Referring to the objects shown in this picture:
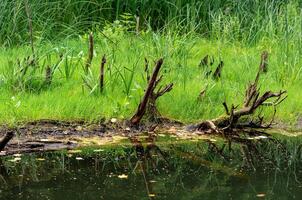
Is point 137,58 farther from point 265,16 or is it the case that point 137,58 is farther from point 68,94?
point 265,16

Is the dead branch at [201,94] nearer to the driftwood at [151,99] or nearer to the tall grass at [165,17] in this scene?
the driftwood at [151,99]

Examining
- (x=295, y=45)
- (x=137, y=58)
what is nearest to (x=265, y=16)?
(x=295, y=45)

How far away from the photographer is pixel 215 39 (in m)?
8.91

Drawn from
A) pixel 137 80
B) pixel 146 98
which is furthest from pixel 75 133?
pixel 137 80

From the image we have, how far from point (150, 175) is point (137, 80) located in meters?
2.20

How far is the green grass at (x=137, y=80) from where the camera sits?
6.30 m

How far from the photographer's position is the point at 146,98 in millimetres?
6039

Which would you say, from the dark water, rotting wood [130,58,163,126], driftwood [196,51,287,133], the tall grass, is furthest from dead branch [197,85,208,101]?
the tall grass

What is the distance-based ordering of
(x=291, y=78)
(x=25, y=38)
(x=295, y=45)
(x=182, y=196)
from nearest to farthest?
1. (x=182, y=196)
2. (x=291, y=78)
3. (x=295, y=45)
4. (x=25, y=38)

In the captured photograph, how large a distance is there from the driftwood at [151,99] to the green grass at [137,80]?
0.16 m

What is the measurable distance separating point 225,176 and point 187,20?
4.53 metres

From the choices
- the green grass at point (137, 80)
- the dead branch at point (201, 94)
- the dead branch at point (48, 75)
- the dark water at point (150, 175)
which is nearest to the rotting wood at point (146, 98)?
the green grass at point (137, 80)

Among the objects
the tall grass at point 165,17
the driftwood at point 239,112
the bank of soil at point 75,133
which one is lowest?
the bank of soil at point 75,133

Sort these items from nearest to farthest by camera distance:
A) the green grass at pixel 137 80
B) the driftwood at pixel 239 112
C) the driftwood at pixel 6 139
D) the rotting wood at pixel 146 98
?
1. the driftwood at pixel 6 139
2. the rotting wood at pixel 146 98
3. the driftwood at pixel 239 112
4. the green grass at pixel 137 80
